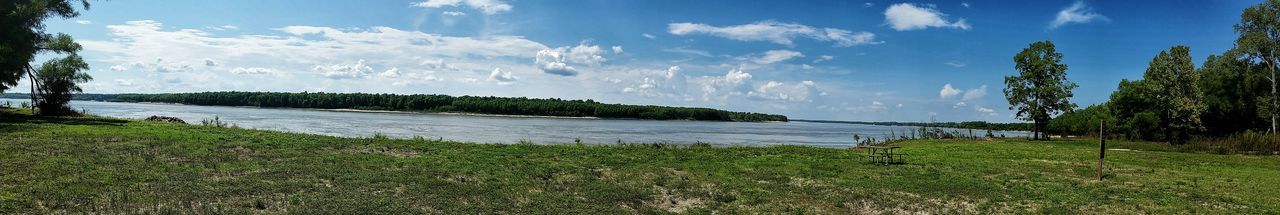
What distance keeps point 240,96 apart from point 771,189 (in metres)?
203

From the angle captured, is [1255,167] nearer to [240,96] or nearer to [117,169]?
[117,169]

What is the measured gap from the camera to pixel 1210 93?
55.1 m

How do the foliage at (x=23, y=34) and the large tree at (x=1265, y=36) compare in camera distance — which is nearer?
the foliage at (x=23, y=34)

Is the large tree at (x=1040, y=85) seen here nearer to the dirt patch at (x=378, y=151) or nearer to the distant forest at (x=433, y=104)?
the dirt patch at (x=378, y=151)

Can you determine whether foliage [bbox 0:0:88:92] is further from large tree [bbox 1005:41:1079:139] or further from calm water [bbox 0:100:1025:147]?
large tree [bbox 1005:41:1079:139]

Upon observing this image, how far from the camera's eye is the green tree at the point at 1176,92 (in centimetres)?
4669

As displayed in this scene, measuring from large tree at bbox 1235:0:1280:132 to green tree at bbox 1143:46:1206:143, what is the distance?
12.5 feet

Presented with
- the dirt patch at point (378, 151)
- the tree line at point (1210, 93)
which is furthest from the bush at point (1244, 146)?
the dirt patch at point (378, 151)

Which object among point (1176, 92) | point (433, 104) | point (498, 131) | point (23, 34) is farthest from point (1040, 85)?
point (433, 104)

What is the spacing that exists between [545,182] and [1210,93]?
61.7 m

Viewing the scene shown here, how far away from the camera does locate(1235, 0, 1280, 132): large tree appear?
4553 cm

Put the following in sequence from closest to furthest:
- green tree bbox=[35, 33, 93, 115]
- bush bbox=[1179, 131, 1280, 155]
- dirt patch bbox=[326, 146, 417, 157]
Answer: dirt patch bbox=[326, 146, 417, 157] → bush bbox=[1179, 131, 1280, 155] → green tree bbox=[35, 33, 93, 115]

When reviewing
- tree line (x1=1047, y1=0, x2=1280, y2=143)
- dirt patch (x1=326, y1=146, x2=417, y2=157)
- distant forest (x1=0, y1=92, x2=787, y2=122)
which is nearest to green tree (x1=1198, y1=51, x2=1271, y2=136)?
tree line (x1=1047, y1=0, x2=1280, y2=143)

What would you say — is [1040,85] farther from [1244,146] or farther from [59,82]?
[59,82]
